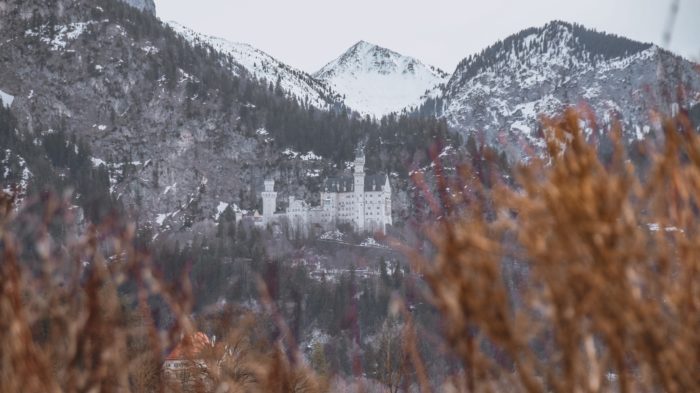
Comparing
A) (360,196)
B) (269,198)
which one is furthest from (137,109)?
(360,196)

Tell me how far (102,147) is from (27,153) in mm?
13928

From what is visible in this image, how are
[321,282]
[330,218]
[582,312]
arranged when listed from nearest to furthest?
[582,312] → [321,282] → [330,218]

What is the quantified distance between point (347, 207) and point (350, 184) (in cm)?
318

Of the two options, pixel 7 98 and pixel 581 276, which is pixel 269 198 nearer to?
pixel 7 98

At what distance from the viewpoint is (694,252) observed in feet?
6.38

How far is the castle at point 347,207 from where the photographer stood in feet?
315

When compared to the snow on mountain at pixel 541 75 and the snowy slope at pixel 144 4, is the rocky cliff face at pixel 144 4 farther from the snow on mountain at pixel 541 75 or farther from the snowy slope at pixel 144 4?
the snow on mountain at pixel 541 75

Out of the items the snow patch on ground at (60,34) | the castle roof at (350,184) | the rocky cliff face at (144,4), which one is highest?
the rocky cliff face at (144,4)

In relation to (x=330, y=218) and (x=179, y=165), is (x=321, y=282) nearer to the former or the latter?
(x=330, y=218)

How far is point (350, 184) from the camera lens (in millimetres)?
99562

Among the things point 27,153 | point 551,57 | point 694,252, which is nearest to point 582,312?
point 694,252

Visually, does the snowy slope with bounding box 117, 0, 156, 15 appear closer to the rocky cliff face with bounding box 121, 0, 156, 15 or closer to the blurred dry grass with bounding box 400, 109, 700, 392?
the rocky cliff face with bounding box 121, 0, 156, 15

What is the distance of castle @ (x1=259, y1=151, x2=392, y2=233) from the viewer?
96.0 metres

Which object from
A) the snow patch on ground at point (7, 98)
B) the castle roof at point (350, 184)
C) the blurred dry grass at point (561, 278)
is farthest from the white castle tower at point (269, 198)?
the blurred dry grass at point (561, 278)
